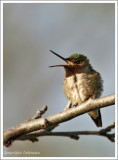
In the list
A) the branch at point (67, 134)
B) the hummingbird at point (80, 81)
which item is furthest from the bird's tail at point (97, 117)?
the branch at point (67, 134)

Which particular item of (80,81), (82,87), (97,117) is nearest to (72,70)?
(80,81)

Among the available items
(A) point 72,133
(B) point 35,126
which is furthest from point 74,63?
(B) point 35,126

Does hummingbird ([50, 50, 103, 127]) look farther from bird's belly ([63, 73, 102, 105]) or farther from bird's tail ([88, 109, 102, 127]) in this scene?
bird's tail ([88, 109, 102, 127])

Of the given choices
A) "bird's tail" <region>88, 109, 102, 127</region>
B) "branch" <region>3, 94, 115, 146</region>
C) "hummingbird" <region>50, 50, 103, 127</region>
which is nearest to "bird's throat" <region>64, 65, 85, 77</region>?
"hummingbird" <region>50, 50, 103, 127</region>

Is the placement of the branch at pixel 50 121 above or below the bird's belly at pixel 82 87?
below

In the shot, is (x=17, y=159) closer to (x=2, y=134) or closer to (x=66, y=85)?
(x=2, y=134)

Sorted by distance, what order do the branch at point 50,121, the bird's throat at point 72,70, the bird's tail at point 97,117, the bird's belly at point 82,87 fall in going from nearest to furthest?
1. the branch at point 50,121
2. the bird's belly at point 82,87
3. the bird's throat at point 72,70
4. the bird's tail at point 97,117

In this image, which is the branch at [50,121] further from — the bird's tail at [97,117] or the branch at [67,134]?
the bird's tail at [97,117]

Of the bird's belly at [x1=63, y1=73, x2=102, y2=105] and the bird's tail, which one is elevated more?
the bird's belly at [x1=63, y1=73, x2=102, y2=105]
